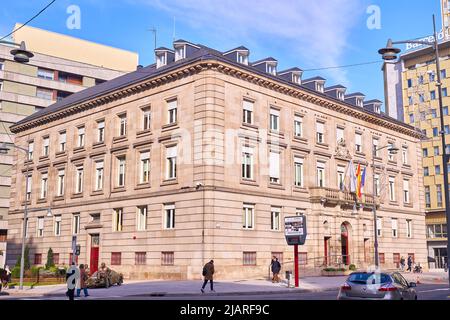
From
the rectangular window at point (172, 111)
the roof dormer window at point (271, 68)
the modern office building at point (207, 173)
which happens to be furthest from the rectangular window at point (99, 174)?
the roof dormer window at point (271, 68)

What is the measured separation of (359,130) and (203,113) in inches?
788

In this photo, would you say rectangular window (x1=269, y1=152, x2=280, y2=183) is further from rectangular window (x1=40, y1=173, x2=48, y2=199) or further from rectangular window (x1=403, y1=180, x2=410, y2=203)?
rectangular window (x1=40, y1=173, x2=48, y2=199)

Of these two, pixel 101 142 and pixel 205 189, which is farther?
pixel 101 142

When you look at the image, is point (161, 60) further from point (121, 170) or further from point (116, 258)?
point (116, 258)

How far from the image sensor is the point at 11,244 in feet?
176

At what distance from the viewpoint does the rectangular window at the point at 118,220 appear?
41.6m

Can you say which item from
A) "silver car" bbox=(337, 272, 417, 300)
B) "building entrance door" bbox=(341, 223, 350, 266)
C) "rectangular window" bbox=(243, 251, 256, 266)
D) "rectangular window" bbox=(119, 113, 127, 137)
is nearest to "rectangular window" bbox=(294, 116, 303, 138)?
"building entrance door" bbox=(341, 223, 350, 266)

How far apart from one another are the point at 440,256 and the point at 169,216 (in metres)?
62.1

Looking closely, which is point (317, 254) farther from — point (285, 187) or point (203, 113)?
point (203, 113)

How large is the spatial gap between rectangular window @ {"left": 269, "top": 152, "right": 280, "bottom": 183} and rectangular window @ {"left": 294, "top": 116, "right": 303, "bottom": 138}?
358cm

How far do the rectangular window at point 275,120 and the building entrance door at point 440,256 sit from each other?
54.2 m

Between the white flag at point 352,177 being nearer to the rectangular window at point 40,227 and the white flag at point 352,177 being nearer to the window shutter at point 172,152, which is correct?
the window shutter at point 172,152

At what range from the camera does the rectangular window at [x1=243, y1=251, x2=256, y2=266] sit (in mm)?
36812
